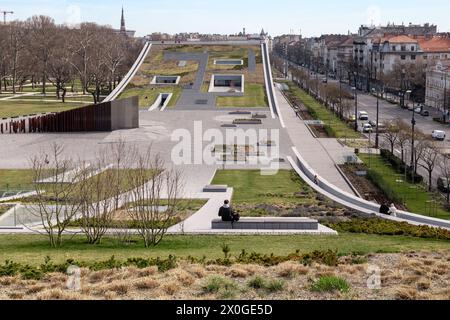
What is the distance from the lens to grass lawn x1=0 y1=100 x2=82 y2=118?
148 feet

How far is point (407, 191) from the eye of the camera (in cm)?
2417

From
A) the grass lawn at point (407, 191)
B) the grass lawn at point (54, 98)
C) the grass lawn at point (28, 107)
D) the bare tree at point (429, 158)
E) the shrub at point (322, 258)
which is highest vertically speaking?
the grass lawn at point (54, 98)

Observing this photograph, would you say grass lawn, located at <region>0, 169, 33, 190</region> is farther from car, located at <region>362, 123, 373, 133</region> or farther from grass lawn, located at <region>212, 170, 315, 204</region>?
car, located at <region>362, 123, 373, 133</region>

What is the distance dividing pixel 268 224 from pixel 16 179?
11552mm

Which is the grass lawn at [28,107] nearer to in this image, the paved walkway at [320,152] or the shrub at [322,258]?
the paved walkway at [320,152]

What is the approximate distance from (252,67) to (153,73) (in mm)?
9086

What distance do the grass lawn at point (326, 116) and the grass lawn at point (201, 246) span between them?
23.6m

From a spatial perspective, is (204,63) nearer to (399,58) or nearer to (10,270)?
(399,58)

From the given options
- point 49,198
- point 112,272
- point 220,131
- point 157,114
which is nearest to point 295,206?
point 49,198

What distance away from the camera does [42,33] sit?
77.9 metres

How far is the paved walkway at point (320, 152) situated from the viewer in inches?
1034

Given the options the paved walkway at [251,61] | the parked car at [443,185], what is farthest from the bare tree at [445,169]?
the paved walkway at [251,61]

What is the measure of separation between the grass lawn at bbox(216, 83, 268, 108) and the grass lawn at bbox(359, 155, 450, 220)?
18.9 meters

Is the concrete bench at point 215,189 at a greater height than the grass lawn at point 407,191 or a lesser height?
greater
